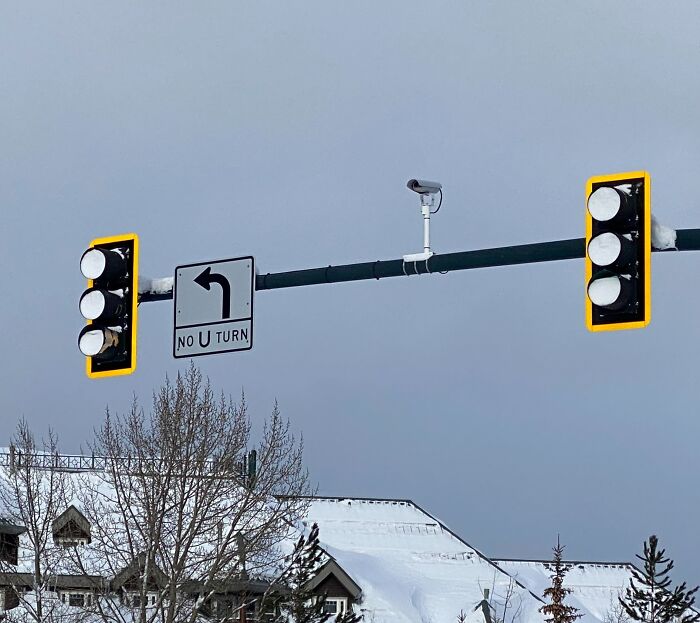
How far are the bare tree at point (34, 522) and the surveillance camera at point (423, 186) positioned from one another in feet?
95.4

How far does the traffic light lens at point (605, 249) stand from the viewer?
8.30 metres

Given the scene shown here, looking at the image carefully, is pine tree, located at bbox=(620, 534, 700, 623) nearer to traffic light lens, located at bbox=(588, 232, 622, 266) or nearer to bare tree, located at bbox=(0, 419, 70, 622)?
bare tree, located at bbox=(0, 419, 70, 622)

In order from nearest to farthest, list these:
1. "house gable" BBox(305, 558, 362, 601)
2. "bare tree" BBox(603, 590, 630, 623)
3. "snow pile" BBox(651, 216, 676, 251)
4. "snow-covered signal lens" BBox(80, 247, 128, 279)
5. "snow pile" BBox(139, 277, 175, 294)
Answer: "snow pile" BBox(651, 216, 676, 251), "snow-covered signal lens" BBox(80, 247, 128, 279), "snow pile" BBox(139, 277, 175, 294), "house gable" BBox(305, 558, 362, 601), "bare tree" BBox(603, 590, 630, 623)

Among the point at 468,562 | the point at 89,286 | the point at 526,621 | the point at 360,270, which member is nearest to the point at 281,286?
the point at 360,270

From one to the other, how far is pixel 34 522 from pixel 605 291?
34.9m

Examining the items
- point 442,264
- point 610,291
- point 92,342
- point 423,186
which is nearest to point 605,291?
point 610,291

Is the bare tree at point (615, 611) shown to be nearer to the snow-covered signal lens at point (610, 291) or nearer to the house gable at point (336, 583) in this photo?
the house gable at point (336, 583)

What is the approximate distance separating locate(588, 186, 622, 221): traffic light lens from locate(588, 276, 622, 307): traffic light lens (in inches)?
13.7

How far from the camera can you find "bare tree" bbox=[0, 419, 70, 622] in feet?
130

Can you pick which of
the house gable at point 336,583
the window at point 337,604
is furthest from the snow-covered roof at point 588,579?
the window at point 337,604

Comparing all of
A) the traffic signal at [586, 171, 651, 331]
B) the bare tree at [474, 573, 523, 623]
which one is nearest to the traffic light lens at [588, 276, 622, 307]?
the traffic signal at [586, 171, 651, 331]

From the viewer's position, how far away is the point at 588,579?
2953 inches

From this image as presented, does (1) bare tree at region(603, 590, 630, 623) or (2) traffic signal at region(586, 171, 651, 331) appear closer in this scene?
(2) traffic signal at region(586, 171, 651, 331)

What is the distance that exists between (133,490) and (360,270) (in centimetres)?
2732
